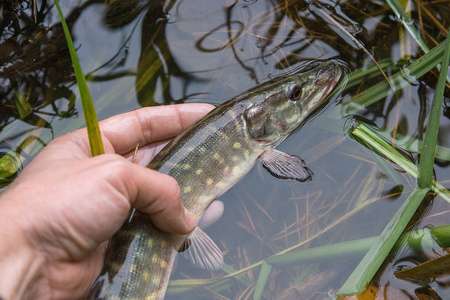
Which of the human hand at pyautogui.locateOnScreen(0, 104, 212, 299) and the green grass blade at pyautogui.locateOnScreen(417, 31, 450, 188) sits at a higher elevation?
the green grass blade at pyautogui.locateOnScreen(417, 31, 450, 188)

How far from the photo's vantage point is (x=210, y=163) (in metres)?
2.59

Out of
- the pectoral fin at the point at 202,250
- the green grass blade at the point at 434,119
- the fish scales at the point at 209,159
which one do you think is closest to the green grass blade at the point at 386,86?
the green grass blade at the point at 434,119

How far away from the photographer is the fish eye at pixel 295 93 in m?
2.79

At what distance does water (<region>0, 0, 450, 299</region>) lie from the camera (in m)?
2.72

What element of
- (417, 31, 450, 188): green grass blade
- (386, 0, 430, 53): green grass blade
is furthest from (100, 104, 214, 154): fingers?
(386, 0, 430, 53): green grass blade

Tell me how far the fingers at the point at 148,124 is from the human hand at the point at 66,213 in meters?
0.42

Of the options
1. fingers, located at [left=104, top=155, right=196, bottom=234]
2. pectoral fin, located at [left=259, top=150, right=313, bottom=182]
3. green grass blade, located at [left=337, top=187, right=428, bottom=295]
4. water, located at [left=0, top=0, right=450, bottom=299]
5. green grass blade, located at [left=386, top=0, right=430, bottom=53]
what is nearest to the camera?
fingers, located at [left=104, top=155, right=196, bottom=234]

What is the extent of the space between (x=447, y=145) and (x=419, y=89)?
1.65 ft

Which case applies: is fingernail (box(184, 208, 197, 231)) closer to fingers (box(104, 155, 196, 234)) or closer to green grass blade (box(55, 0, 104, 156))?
fingers (box(104, 155, 196, 234))

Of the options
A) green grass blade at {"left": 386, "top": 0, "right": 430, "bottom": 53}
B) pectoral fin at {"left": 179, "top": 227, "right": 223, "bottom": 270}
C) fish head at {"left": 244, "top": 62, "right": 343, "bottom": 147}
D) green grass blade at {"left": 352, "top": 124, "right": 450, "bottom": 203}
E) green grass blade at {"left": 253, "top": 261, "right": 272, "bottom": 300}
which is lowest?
green grass blade at {"left": 253, "top": 261, "right": 272, "bottom": 300}

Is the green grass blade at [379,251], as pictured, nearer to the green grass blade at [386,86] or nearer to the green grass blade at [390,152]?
the green grass blade at [390,152]

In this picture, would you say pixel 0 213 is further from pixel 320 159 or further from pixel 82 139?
pixel 320 159

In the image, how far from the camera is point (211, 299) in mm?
2623

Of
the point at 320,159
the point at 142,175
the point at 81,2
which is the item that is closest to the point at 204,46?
the point at 81,2
